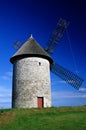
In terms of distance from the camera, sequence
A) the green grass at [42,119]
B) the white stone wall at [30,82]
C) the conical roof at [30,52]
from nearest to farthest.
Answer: the green grass at [42,119] → the white stone wall at [30,82] → the conical roof at [30,52]

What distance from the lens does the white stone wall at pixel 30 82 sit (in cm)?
2747

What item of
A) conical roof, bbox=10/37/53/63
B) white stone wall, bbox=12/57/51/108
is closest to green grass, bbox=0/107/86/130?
white stone wall, bbox=12/57/51/108

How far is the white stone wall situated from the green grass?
205 inches

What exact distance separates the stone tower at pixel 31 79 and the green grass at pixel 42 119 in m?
5.24

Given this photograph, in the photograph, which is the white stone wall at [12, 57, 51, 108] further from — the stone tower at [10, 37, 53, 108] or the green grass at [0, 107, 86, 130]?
the green grass at [0, 107, 86, 130]

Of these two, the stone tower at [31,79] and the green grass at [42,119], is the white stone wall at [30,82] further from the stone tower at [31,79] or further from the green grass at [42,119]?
the green grass at [42,119]

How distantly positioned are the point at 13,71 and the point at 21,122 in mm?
12389

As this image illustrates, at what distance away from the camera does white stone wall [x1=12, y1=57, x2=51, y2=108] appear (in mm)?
27469

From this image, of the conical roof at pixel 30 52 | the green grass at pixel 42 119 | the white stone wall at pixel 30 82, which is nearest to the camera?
the green grass at pixel 42 119

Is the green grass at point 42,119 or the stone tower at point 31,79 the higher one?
the stone tower at point 31,79

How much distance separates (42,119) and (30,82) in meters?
9.34

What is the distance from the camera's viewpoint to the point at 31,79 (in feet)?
91.4

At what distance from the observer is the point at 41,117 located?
19672mm

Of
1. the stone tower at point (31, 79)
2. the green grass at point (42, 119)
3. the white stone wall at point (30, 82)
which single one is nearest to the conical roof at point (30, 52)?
the stone tower at point (31, 79)
